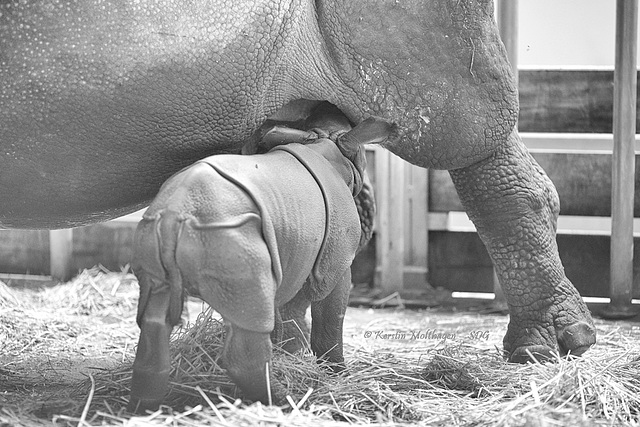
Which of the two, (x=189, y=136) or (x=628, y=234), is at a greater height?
(x=189, y=136)

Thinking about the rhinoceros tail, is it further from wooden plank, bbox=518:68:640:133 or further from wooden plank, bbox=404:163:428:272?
wooden plank, bbox=518:68:640:133

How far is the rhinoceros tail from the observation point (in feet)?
7.88

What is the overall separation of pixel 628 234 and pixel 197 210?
8.42 ft

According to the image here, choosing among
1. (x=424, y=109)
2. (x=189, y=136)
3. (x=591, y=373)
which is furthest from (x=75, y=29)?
(x=591, y=373)

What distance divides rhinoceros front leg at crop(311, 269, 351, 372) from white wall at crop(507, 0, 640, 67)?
2.06m

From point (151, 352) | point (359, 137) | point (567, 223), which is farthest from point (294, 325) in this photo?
point (567, 223)

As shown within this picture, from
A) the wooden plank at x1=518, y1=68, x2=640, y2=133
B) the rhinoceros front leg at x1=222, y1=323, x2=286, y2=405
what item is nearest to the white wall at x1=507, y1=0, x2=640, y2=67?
the wooden plank at x1=518, y1=68, x2=640, y2=133

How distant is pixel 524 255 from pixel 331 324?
0.75 m

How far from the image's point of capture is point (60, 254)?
5.25 m

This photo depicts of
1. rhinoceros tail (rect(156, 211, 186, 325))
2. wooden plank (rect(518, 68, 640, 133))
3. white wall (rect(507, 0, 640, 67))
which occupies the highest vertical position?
white wall (rect(507, 0, 640, 67))

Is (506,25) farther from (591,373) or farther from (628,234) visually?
(591,373)

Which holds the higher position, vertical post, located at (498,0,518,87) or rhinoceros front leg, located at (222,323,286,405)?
vertical post, located at (498,0,518,87)

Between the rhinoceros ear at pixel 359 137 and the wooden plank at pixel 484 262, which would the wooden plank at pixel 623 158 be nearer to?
the wooden plank at pixel 484 262

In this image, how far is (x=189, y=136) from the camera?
9.48ft
